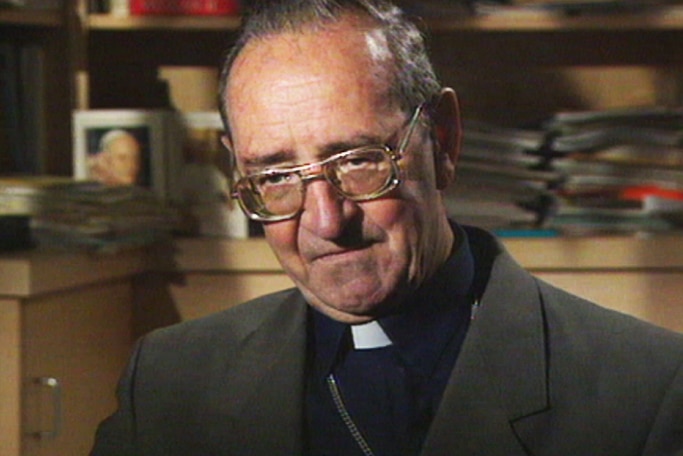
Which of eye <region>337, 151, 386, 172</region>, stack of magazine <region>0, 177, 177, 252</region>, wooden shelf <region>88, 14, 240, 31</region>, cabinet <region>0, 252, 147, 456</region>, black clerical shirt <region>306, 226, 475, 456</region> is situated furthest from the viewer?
wooden shelf <region>88, 14, 240, 31</region>

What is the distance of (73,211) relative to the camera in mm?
2014

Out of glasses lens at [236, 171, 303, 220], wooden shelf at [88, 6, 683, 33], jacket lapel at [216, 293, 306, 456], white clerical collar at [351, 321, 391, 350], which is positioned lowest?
jacket lapel at [216, 293, 306, 456]

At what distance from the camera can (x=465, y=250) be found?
1.23m

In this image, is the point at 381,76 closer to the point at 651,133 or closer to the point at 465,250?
the point at 465,250

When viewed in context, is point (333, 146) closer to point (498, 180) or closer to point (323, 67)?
point (323, 67)

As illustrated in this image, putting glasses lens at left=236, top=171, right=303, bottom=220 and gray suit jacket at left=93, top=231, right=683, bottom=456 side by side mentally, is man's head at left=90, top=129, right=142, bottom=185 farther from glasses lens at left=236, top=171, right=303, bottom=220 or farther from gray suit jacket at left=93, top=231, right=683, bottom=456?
glasses lens at left=236, top=171, right=303, bottom=220

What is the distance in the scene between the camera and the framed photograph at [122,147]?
7.23 ft

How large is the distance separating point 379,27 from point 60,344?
38.9 inches

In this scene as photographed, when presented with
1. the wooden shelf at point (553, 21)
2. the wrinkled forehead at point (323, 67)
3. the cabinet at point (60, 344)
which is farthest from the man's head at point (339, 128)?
the wooden shelf at point (553, 21)

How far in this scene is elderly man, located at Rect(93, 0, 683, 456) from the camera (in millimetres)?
1097

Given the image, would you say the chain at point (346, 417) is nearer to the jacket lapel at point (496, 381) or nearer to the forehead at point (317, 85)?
the jacket lapel at point (496, 381)

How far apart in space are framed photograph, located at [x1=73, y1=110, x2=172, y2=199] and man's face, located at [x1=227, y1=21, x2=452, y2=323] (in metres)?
1.09

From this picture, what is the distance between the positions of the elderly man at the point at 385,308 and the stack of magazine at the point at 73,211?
780 millimetres

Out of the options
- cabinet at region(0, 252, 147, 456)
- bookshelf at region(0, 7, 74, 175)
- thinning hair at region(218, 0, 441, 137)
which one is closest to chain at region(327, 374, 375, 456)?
thinning hair at region(218, 0, 441, 137)
